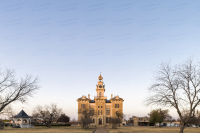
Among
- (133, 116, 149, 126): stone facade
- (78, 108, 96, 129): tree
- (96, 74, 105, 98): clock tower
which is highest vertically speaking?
(96, 74, 105, 98): clock tower

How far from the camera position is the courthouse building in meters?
78.9

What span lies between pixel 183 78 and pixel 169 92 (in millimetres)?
2196

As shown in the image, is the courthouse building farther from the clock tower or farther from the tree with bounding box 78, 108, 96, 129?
the tree with bounding box 78, 108, 96, 129

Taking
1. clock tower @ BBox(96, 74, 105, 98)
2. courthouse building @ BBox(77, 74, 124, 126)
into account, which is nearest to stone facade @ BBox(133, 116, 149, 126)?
Result: courthouse building @ BBox(77, 74, 124, 126)

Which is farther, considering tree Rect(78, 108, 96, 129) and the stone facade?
the stone facade

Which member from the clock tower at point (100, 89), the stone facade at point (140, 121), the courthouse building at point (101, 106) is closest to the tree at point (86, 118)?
the courthouse building at point (101, 106)

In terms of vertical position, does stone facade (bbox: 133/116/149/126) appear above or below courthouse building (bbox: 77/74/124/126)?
below

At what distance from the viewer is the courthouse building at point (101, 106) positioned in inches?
3105

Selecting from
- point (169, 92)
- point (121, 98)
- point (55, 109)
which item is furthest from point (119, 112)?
point (169, 92)

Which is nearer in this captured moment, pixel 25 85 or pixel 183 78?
pixel 183 78

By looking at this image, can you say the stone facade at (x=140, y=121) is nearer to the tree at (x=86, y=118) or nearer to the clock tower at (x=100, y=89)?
the clock tower at (x=100, y=89)

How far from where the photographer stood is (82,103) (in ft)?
266

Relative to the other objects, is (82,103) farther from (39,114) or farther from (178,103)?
(178,103)

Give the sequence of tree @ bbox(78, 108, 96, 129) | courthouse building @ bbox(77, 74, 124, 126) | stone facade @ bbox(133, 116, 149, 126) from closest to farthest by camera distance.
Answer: tree @ bbox(78, 108, 96, 129) < courthouse building @ bbox(77, 74, 124, 126) < stone facade @ bbox(133, 116, 149, 126)
